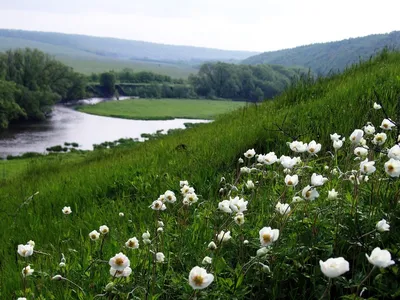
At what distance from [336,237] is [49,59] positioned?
11377 cm

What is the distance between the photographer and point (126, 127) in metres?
86.1

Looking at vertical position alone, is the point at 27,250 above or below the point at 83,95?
above

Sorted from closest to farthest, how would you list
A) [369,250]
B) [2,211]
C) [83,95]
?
[369,250]
[2,211]
[83,95]

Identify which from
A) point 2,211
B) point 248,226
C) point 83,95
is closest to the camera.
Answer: point 248,226

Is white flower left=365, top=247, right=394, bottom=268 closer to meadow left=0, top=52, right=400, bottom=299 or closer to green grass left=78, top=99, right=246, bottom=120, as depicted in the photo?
meadow left=0, top=52, right=400, bottom=299

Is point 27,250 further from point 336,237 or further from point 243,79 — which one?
point 243,79

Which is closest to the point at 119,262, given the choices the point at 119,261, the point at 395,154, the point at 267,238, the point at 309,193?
the point at 119,261

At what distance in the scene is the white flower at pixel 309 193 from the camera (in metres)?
2.36

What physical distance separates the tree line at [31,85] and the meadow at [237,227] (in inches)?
2942

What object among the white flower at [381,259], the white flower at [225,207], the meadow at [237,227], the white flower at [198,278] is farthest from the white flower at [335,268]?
the white flower at [225,207]

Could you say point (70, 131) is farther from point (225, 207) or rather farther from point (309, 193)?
point (309, 193)

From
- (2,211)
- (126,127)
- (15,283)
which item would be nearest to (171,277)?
(15,283)

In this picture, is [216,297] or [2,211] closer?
[216,297]

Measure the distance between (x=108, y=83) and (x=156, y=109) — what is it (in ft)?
131
